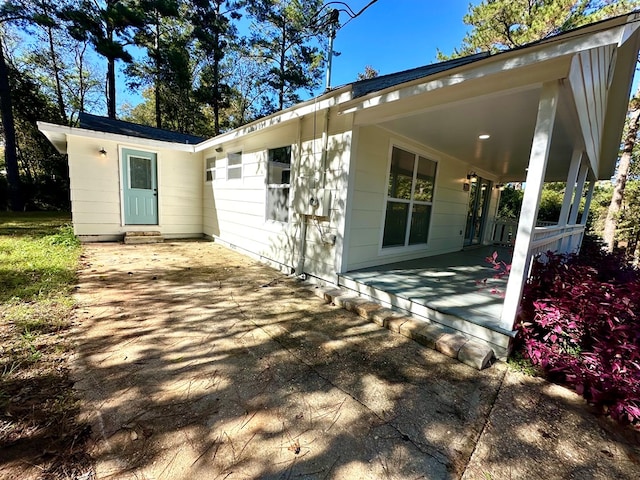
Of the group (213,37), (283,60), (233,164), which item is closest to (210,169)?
(233,164)

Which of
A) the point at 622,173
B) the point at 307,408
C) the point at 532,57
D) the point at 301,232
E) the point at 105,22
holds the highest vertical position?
the point at 105,22

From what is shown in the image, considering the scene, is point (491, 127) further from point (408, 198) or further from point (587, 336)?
point (587, 336)

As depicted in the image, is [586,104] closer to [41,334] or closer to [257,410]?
[257,410]

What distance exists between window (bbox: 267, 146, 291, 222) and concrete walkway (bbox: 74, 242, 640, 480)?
2425 millimetres

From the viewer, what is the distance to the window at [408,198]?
4.55m

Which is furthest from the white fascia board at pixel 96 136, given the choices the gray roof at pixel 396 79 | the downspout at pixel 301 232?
the gray roof at pixel 396 79

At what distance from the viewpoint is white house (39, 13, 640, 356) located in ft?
7.84

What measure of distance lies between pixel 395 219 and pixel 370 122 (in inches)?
73.1

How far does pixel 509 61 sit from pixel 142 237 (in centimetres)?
763

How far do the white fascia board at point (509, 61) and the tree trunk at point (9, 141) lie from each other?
1417cm

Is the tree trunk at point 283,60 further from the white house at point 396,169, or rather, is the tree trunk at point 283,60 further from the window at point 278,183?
Result: the window at point 278,183

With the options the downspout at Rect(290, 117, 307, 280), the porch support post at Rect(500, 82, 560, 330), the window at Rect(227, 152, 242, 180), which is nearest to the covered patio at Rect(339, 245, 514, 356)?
the porch support post at Rect(500, 82, 560, 330)

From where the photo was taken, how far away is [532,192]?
227 centimetres

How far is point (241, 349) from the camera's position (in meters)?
2.33
